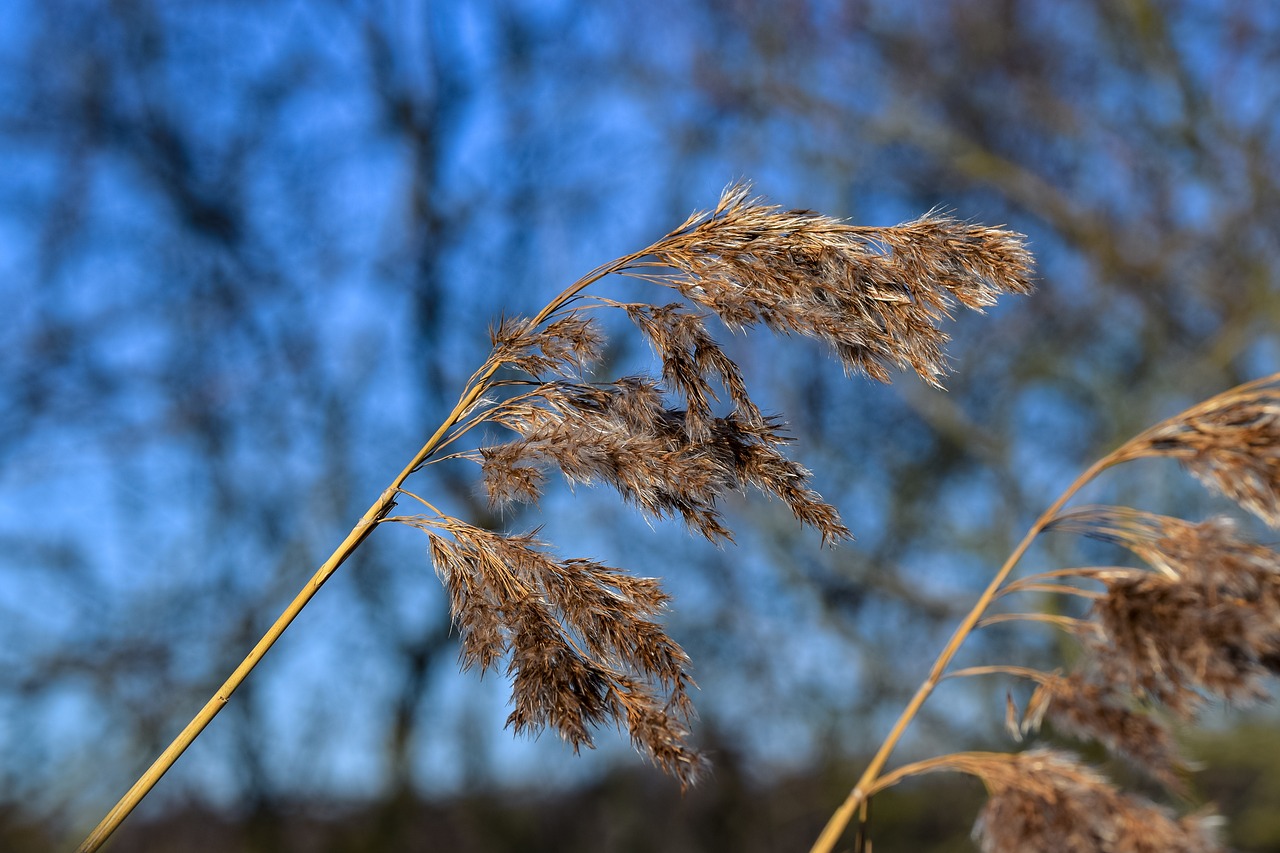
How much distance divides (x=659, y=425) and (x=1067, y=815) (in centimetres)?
81

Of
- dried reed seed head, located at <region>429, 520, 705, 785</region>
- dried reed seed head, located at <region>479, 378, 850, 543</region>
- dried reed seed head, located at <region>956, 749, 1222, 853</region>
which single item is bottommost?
dried reed seed head, located at <region>956, 749, 1222, 853</region>

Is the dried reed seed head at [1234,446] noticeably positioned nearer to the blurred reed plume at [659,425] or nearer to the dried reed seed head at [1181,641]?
the dried reed seed head at [1181,641]

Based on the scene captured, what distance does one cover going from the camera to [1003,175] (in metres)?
8.05

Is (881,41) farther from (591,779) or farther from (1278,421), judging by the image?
(1278,421)

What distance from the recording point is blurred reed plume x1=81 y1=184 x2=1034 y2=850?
3.84 ft

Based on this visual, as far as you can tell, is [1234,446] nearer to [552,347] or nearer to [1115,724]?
[1115,724]

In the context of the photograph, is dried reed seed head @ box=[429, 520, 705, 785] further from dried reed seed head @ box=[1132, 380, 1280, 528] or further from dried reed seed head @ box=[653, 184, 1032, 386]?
dried reed seed head @ box=[1132, 380, 1280, 528]

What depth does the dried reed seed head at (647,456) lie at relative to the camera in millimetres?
1179

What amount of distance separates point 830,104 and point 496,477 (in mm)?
8179

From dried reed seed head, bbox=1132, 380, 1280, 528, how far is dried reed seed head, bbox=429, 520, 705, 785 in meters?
0.78

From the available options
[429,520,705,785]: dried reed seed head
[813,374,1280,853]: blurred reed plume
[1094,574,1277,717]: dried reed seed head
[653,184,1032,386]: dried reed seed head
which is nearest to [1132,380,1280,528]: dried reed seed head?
[813,374,1280,853]: blurred reed plume

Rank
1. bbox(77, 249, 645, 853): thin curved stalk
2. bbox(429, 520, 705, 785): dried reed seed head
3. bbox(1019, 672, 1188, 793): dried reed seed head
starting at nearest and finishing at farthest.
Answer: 1. bbox(77, 249, 645, 853): thin curved stalk
2. bbox(429, 520, 705, 785): dried reed seed head
3. bbox(1019, 672, 1188, 793): dried reed seed head

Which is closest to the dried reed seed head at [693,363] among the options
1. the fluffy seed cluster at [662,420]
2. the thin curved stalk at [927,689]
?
the fluffy seed cluster at [662,420]

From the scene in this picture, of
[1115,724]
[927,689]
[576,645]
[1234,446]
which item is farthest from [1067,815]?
[576,645]
